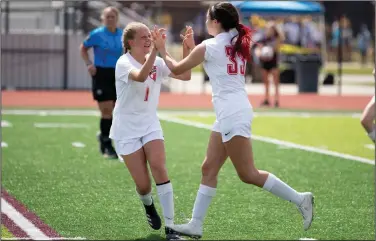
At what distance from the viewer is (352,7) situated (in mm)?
56188

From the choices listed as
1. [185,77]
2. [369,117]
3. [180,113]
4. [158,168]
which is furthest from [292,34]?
[158,168]

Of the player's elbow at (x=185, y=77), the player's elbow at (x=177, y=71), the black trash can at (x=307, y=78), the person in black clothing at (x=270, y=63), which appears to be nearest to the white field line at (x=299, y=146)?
the person in black clothing at (x=270, y=63)

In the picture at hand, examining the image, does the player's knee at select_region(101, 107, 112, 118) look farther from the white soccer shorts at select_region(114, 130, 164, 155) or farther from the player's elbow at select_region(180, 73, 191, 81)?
the white soccer shorts at select_region(114, 130, 164, 155)

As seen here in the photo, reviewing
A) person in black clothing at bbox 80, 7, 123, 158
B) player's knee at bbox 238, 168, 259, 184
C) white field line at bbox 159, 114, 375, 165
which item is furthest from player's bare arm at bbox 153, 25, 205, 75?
white field line at bbox 159, 114, 375, 165

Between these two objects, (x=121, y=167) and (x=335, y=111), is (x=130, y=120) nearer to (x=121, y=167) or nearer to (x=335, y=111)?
(x=121, y=167)

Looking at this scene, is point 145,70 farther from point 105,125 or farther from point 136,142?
point 105,125

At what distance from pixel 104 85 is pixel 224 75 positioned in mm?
5890

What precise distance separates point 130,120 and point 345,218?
7.48 feet

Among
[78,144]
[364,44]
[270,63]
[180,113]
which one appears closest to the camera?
[78,144]

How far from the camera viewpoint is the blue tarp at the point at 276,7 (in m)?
31.0

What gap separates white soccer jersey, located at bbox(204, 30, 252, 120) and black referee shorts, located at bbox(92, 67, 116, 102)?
581 cm

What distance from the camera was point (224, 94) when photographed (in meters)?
8.47

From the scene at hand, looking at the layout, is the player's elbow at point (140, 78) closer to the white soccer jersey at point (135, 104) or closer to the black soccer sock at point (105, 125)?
the white soccer jersey at point (135, 104)

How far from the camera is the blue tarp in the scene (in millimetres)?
30978
